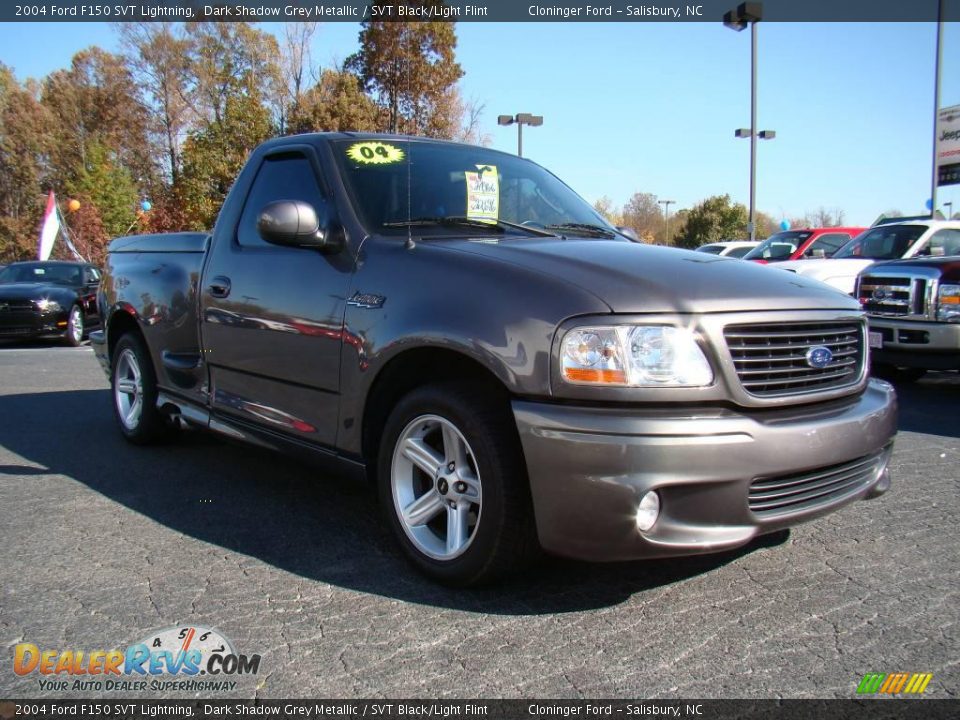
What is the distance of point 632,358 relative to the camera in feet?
8.48

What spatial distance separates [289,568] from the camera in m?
3.25

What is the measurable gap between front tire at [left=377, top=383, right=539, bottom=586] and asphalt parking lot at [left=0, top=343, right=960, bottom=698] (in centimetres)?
15

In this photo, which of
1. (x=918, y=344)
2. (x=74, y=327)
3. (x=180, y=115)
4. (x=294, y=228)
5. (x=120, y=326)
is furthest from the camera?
(x=180, y=115)

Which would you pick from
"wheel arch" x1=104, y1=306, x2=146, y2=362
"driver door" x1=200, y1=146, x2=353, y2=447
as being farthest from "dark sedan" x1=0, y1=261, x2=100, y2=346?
"driver door" x1=200, y1=146, x2=353, y2=447

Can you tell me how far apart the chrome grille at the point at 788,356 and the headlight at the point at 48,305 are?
45.0 ft

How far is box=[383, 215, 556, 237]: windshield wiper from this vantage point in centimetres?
357

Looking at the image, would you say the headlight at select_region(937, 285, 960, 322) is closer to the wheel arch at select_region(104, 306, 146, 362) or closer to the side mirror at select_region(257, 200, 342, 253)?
the side mirror at select_region(257, 200, 342, 253)

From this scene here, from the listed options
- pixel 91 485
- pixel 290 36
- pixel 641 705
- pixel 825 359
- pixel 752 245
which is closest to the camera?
pixel 641 705

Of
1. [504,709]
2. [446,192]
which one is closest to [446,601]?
[504,709]

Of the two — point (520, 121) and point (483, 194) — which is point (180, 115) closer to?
point (520, 121)

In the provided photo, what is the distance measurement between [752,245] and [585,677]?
18344mm

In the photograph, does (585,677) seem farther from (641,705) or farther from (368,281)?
(368,281)

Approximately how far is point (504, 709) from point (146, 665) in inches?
44.2

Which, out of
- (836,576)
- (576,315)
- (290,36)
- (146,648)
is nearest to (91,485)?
(146,648)
